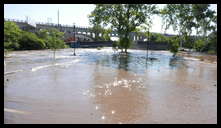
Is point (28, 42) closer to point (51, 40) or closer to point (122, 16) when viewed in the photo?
point (51, 40)

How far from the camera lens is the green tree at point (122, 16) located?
35.6 metres

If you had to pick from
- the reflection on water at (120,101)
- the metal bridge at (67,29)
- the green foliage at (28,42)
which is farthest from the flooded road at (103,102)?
the metal bridge at (67,29)

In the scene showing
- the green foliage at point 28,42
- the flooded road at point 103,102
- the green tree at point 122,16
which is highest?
the green tree at point 122,16

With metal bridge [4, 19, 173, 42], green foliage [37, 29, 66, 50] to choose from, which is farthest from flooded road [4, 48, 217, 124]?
metal bridge [4, 19, 173, 42]

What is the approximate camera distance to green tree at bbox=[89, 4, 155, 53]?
35.6 m

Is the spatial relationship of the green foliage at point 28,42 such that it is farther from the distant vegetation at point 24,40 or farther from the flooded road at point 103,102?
the flooded road at point 103,102

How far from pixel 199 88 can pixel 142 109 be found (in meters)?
4.47

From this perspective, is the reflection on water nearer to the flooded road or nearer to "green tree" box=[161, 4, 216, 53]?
the flooded road

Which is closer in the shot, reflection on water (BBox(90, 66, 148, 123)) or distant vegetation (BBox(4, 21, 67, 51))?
reflection on water (BBox(90, 66, 148, 123))
